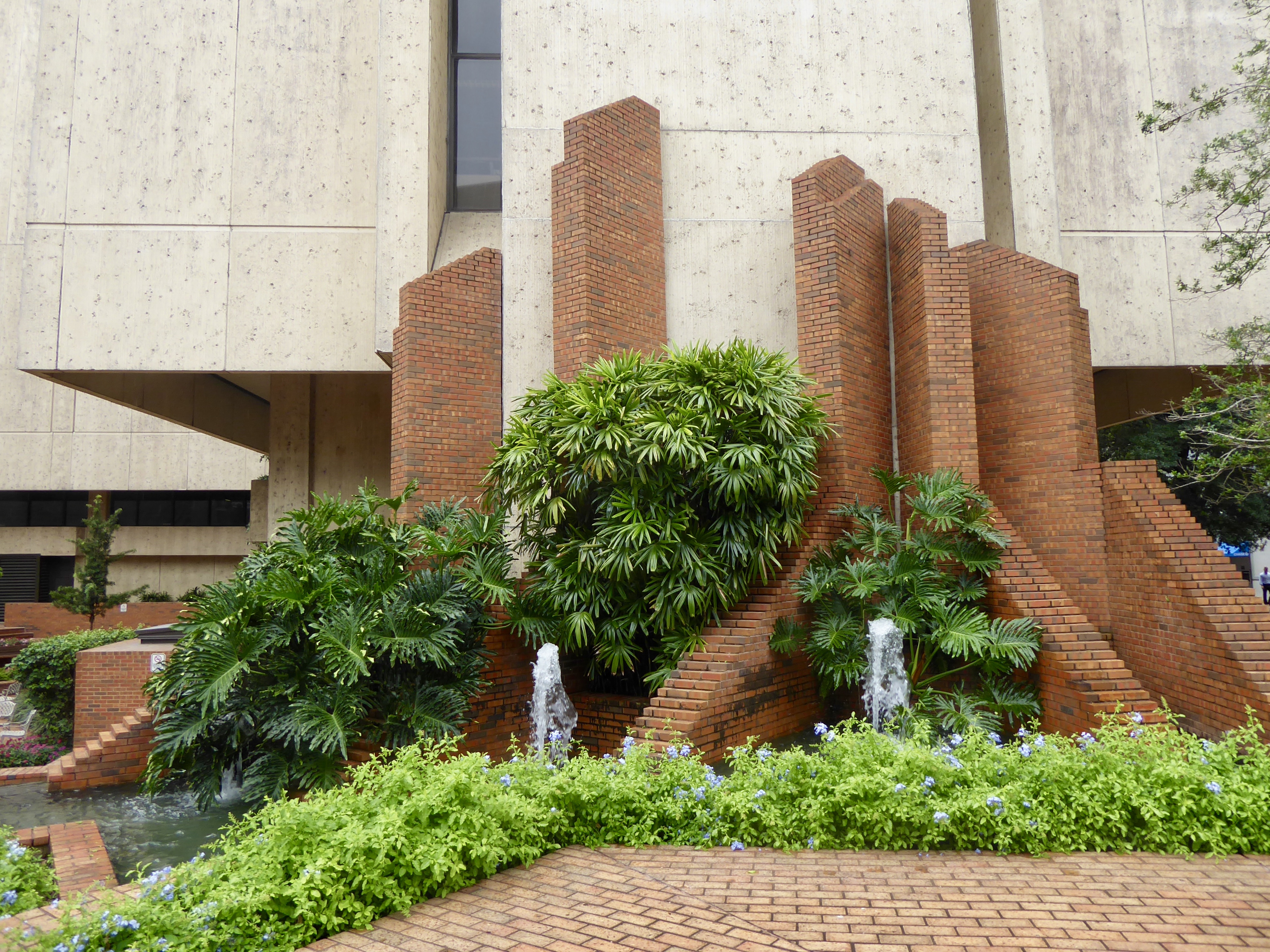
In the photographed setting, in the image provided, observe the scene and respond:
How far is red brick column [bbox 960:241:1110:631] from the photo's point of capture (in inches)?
351

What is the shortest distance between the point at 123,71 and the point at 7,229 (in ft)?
49.6

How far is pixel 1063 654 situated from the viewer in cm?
763

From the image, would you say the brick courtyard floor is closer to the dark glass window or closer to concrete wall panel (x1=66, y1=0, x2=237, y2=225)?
the dark glass window

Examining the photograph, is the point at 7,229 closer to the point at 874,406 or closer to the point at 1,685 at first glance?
the point at 1,685

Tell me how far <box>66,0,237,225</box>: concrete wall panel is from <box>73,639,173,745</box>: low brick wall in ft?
20.0

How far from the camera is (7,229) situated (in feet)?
78.8

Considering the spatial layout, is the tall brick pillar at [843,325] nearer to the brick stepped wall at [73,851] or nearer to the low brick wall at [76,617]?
the brick stepped wall at [73,851]

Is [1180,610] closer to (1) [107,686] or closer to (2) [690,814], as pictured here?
(2) [690,814]

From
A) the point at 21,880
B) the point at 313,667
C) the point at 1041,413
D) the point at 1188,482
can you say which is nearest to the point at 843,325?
the point at 1041,413

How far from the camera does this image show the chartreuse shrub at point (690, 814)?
390cm

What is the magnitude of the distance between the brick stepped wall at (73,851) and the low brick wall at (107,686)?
4611 millimetres

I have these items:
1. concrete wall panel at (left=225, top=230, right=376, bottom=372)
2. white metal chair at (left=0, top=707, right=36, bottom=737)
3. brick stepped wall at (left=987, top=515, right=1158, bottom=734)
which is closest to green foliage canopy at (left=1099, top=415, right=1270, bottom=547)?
brick stepped wall at (left=987, top=515, right=1158, bottom=734)

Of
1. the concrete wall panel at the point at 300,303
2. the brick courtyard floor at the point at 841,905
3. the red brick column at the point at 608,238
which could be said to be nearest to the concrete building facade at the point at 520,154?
the concrete wall panel at the point at 300,303

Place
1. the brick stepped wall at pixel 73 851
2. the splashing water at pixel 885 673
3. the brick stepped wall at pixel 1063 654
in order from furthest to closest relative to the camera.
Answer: the splashing water at pixel 885 673 < the brick stepped wall at pixel 1063 654 < the brick stepped wall at pixel 73 851
